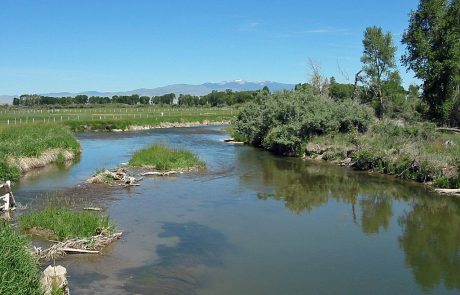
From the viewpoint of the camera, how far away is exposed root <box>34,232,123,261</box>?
14.7 m

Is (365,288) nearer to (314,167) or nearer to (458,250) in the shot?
(458,250)

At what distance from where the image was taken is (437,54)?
4238 cm

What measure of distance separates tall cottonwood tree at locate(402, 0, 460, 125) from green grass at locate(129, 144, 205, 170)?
2329 centimetres

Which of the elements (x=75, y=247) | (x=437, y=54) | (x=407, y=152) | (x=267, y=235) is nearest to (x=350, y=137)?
(x=407, y=152)

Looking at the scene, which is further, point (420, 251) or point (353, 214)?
point (353, 214)

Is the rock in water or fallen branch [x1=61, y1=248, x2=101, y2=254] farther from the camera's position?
fallen branch [x1=61, y1=248, x2=101, y2=254]

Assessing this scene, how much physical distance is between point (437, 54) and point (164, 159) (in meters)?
26.3

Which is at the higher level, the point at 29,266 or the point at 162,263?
the point at 29,266

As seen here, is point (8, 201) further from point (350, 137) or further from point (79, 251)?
point (350, 137)

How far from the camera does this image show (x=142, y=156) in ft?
113

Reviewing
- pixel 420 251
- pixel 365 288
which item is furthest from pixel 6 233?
pixel 420 251

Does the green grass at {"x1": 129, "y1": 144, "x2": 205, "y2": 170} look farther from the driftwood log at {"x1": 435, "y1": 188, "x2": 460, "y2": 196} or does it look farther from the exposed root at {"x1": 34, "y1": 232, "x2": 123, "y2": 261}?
the exposed root at {"x1": 34, "y1": 232, "x2": 123, "y2": 261}

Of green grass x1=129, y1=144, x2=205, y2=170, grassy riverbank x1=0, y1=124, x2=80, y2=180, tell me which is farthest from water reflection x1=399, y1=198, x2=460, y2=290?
grassy riverbank x1=0, y1=124, x2=80, y2=180

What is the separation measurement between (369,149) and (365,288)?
867 inches
